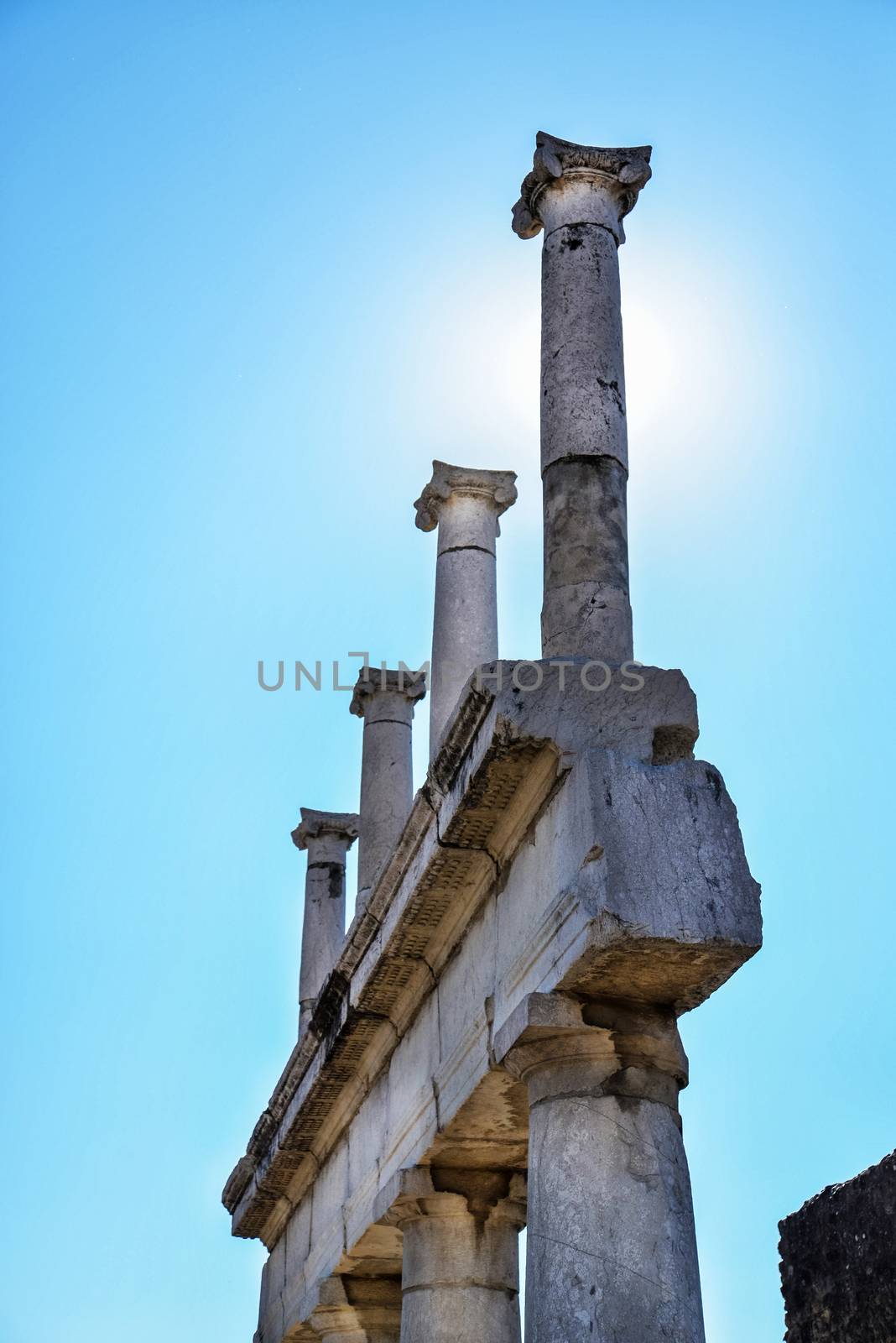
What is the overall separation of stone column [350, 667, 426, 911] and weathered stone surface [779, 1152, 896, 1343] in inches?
175

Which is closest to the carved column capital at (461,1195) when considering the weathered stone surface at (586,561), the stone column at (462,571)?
the weathered stone surface at (586,561)

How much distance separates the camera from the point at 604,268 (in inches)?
357

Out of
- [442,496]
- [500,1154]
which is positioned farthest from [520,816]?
[442,496]

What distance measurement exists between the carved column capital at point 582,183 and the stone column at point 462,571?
2919 millimetres

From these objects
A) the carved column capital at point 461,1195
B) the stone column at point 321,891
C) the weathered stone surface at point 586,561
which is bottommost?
the carved column capital at point 461,1195

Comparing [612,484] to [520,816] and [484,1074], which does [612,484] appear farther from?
[484,1074]

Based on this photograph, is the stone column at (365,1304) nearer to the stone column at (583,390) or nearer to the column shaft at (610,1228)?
the column shaft at (610,1228)

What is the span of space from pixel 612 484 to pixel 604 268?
1440 millimetres

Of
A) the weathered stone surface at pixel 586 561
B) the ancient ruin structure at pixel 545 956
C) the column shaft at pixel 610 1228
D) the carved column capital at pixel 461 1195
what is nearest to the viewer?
the column shaft at pixel 610 1228

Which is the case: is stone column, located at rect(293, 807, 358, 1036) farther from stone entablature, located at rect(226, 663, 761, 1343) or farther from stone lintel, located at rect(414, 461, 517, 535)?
stone lintel, located at rect(414, 461, 517, 535)

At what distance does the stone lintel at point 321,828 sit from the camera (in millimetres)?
17062

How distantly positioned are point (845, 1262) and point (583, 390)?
201 inches

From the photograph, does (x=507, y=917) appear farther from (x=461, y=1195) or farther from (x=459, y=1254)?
(x=459, y=1254)

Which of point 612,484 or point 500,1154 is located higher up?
point 612,484
